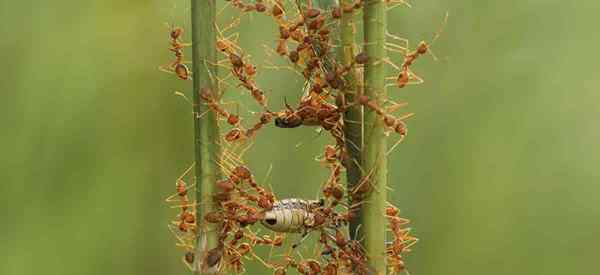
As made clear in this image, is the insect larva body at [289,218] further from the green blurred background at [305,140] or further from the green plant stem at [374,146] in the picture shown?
the green blurred background at [305,140]

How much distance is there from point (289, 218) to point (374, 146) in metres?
0.05

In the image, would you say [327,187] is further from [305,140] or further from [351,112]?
[305,140]

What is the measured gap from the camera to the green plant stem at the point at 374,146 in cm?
37

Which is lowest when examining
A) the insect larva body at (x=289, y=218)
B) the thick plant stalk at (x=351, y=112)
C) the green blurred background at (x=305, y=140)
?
the insect larva body at (x=289, y=218)

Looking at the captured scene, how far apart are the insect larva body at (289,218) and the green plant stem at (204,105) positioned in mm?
35

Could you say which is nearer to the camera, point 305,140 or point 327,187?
point 327,187

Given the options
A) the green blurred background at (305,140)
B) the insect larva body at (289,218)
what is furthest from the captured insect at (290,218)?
the green blurred background at (305,140)

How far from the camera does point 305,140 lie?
1.00m

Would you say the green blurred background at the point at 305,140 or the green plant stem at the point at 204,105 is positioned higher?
the green blurred background at the point at 305,140

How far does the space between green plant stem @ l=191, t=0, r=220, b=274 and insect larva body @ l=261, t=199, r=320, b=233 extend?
0.04 m

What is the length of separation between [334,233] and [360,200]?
0.05 meters

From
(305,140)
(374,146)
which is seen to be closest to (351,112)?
(374,146)
